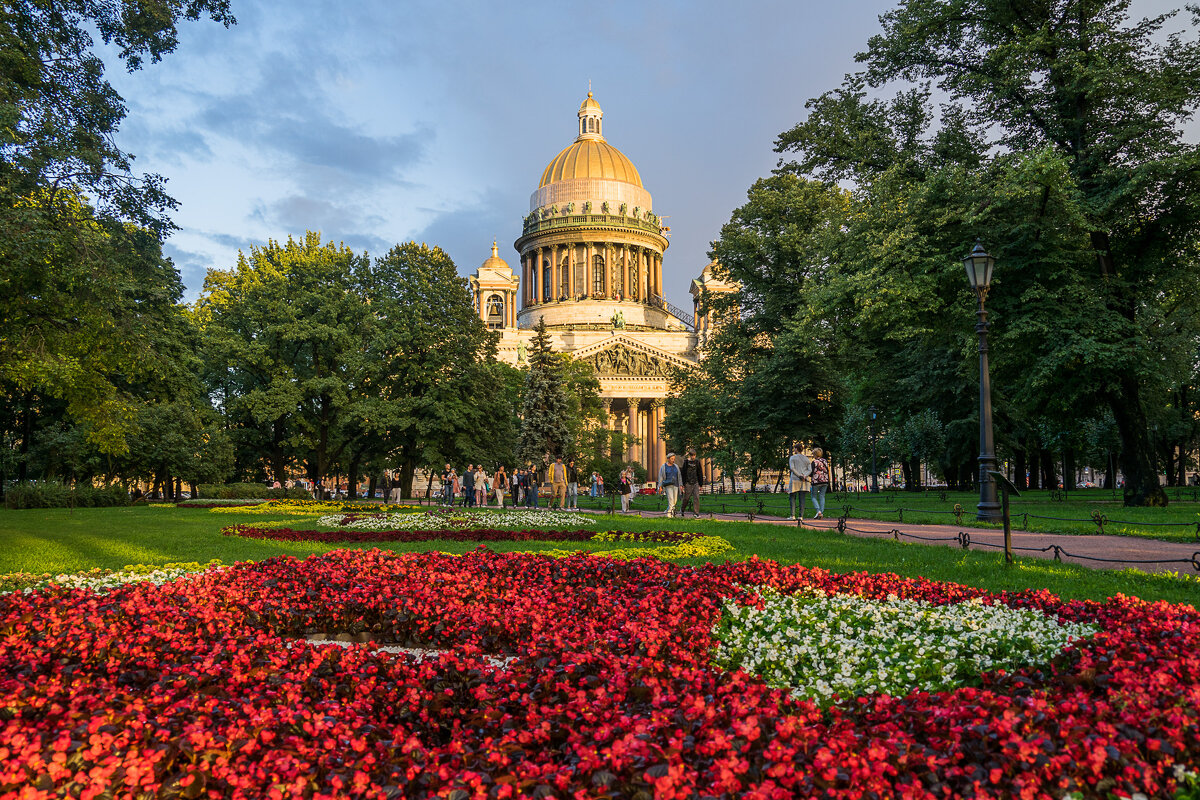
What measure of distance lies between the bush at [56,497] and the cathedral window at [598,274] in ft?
218

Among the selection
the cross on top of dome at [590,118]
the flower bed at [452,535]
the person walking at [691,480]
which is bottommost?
the flower bed at [452,535]

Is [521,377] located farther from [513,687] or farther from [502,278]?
[513,687]

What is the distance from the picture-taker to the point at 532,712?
3.97 m

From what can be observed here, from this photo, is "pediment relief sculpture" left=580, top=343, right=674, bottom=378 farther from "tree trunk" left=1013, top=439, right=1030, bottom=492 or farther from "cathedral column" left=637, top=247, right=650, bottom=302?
"tree trunk" left=1013, top=439, right=1030, bottom=492

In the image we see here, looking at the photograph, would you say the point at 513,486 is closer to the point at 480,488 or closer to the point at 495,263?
the point at 480,488

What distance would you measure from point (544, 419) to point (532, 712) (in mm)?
37860

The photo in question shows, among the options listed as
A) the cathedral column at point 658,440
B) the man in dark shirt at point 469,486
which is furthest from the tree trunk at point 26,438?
the cathedral column at point 658,440

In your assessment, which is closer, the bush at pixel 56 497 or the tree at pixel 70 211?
the tree at pixel 70 211

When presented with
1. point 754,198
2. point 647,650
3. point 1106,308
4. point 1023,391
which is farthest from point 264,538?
point 754,198

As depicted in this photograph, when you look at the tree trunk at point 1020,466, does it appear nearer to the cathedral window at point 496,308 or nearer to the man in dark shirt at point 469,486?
the man in dark shirt at point 469,486

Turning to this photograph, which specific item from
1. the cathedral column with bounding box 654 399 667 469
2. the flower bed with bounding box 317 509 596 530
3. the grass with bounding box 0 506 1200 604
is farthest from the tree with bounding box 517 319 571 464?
the cathedral column with bounding box 654 399 667 469

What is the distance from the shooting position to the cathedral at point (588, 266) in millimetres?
87812

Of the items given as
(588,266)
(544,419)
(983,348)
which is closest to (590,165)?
(588,266)

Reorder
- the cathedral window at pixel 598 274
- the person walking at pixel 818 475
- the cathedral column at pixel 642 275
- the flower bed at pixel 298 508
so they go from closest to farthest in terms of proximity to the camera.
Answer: the person walking at pixel 818 475
the flower bed at pixel 298 508
the cathedral window at pixel 598 274
the cathedral column at pixel 642 275
